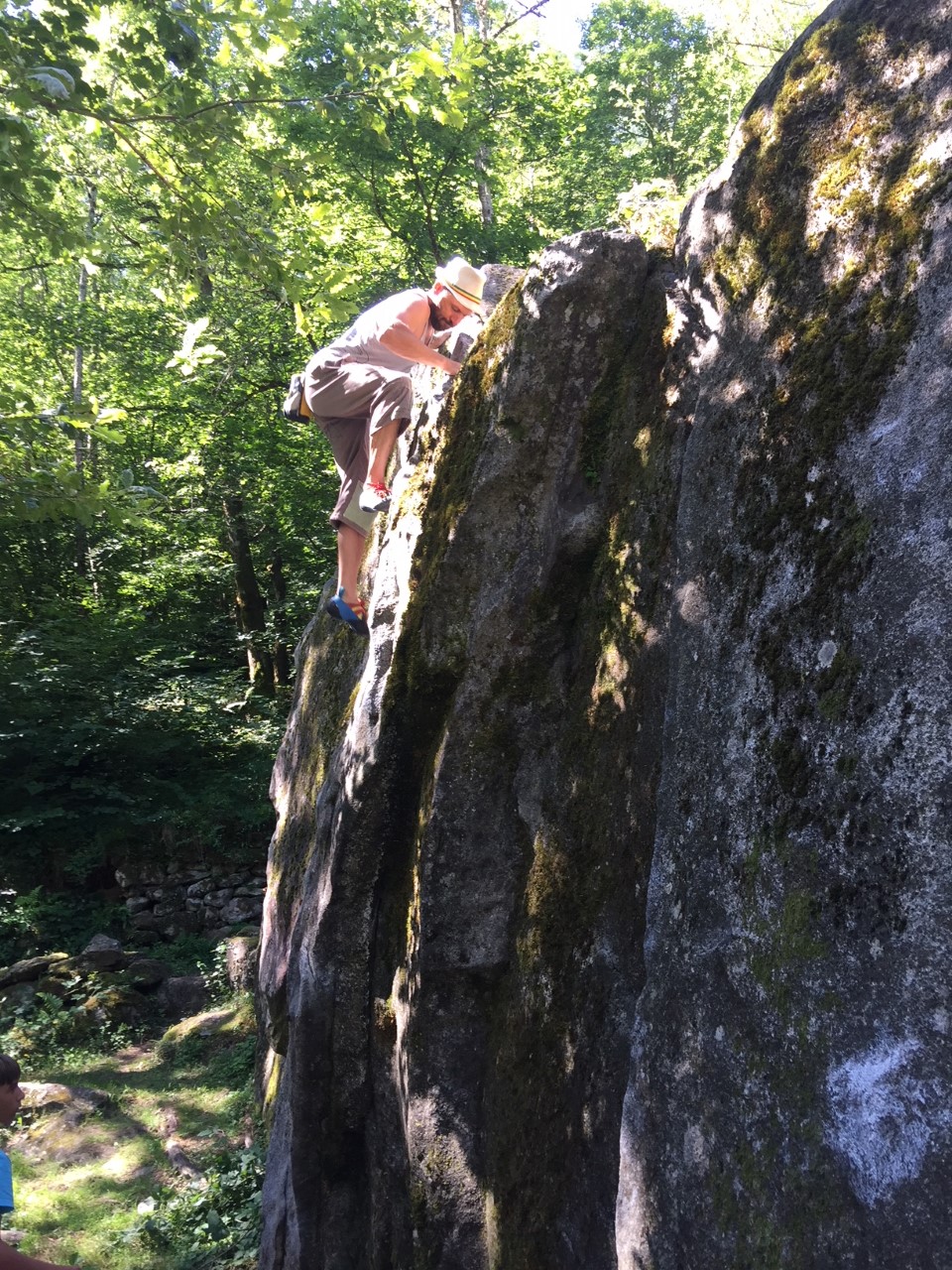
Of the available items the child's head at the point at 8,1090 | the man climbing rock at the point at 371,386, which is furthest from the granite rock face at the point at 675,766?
the child's head at the point at 8,1090

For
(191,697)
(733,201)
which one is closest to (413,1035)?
(733,201)

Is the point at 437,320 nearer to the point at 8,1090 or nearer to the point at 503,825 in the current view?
the point at 503,825

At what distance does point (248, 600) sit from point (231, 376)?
3887 millimetres

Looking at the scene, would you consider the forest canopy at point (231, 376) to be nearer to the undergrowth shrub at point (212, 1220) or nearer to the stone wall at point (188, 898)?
the stone wall at point (188, 898)

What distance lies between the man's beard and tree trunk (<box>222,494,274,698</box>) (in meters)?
11.8

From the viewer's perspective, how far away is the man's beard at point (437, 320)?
4836 mm

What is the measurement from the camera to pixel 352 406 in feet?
17.4

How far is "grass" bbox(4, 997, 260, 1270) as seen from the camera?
5.72 metres

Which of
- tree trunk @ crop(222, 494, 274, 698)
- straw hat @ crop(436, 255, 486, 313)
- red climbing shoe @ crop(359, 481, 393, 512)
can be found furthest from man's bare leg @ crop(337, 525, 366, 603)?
tree trunk @ crop(222, 494, 274, 698)

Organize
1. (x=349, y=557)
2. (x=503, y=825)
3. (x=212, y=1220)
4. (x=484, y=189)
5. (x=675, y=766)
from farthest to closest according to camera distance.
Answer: (x=484, y=189), (x=212, y=1220), (x=349, y=557), (x=503, y=825), (x=675, y=766)

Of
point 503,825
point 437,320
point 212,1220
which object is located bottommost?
point 212,1220

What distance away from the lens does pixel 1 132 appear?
5.19 metres

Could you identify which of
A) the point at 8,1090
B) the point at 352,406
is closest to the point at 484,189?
the point at 352,406

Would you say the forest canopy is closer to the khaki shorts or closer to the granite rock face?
the khaki shorts
